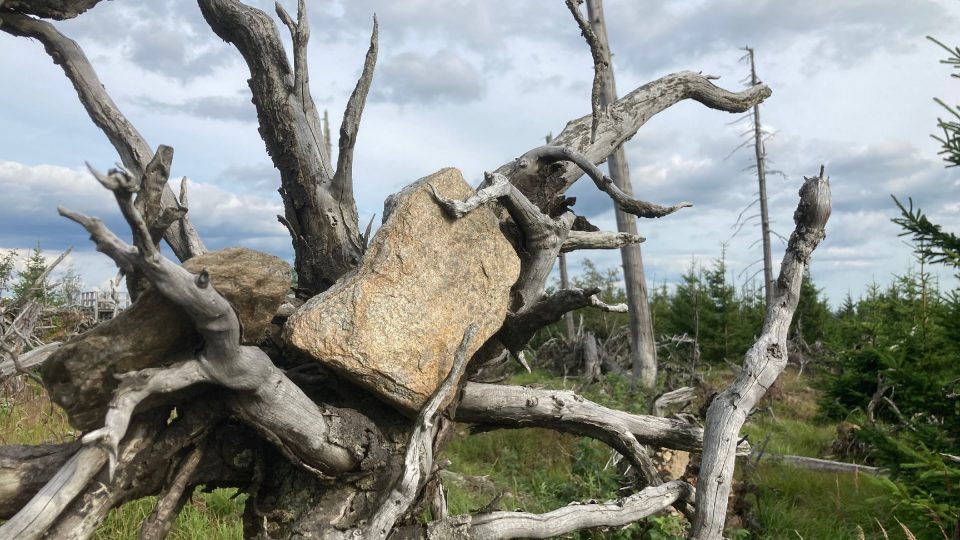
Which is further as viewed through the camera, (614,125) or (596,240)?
(614,125)

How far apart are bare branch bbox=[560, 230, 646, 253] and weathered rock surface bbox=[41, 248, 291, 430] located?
2.15 metres

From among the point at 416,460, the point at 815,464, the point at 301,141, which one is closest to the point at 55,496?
the point at 416,460

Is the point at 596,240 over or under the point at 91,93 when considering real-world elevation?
under

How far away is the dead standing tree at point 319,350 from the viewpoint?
333cm

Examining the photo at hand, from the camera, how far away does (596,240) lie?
5.09 meters

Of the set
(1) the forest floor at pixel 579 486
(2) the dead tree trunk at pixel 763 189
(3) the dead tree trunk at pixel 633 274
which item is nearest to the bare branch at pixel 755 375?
(1) the forest floor at pixel 579 486

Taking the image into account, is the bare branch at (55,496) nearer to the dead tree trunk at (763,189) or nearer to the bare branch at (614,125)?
the bare branch at (614,125)

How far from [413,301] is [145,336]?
1310 mm

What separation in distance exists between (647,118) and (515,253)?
2.06 m

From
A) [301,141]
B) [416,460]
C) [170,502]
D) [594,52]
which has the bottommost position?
[170,502]

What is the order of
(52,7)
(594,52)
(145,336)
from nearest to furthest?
1. (145,336)
2. (52,7)
3. (594,52)

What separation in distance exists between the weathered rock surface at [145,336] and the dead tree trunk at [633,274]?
9.78 metres

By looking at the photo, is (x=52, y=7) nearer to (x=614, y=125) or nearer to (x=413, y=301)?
(x=413, y=301)

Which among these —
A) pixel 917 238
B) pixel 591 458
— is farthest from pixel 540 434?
pixel 917 238
